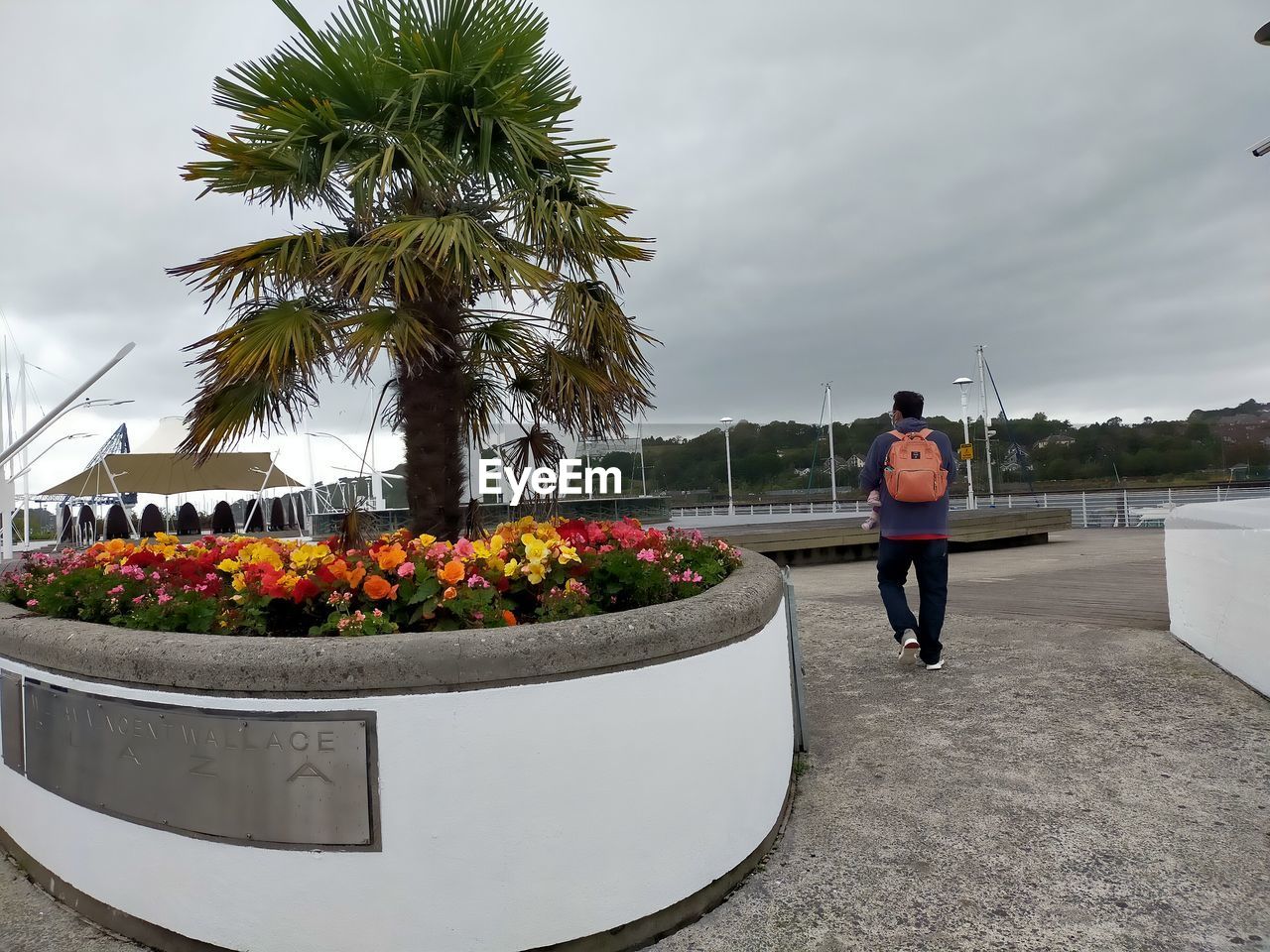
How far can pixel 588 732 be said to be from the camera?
80.3 inches

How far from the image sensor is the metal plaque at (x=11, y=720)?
258 cm

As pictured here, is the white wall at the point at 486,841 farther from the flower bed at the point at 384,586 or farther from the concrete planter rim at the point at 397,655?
the flower bed at the point at 384,586

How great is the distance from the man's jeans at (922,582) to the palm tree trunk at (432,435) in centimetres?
238

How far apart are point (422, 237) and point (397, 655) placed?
1974 mm

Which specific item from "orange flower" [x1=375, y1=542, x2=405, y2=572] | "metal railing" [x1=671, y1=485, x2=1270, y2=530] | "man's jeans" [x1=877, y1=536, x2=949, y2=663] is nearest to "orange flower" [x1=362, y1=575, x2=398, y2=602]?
"orange flower" [x1=375, y1=542, x2=405, y2=572]

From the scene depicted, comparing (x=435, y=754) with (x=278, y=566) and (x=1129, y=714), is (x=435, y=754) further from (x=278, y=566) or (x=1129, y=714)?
(x=1129, y=714)

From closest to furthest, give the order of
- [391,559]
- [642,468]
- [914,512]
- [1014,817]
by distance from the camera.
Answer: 1. [391,559]
2. [1014,817]
3. [914,512]
4. [642,468]

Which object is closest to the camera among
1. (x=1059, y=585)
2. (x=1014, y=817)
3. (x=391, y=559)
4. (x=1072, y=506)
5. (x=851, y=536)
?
(x=391, y=559)

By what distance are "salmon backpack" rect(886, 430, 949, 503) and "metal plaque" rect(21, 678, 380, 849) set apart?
3.21 meters

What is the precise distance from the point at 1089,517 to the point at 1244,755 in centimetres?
2554

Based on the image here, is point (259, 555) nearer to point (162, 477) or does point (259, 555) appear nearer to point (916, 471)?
point (916, 471)

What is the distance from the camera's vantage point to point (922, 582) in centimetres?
447

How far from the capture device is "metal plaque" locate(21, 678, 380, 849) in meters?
1.93

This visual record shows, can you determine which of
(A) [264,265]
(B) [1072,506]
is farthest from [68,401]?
(B) [1072,506]
